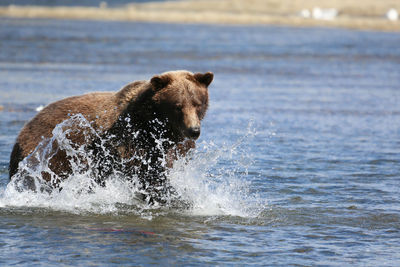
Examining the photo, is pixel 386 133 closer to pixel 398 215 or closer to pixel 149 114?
pixel 398 215

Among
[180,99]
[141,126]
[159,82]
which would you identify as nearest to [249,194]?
[141,126]

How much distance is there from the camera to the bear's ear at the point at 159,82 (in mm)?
6738

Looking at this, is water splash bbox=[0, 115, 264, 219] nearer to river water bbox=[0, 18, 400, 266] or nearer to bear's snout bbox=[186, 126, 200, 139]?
river water bbox=[0, 18, 400, 266]

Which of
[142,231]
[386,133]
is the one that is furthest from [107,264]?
[386,133]

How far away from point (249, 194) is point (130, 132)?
1622mm

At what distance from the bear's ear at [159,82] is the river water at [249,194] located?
33.9 inches

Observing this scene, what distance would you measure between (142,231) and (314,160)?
160 inches

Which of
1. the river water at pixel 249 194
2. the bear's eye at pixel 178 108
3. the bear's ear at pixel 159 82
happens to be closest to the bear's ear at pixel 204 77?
the bear's ear at pixel 159 82

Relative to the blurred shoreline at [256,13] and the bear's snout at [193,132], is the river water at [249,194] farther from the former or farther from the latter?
the blurred shoreline at [256,13]

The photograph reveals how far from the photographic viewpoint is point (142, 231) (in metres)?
6.36

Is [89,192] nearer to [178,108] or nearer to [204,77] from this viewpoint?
[178,108]

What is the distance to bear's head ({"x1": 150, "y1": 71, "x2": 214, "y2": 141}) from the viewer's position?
6.68 m

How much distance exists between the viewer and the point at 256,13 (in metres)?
73.3

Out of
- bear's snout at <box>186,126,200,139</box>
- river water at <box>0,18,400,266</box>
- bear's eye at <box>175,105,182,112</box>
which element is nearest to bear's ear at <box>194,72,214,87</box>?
bear's eye at <box>175,105,182,112</box>
